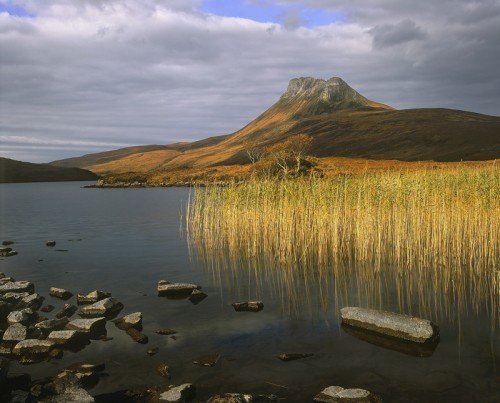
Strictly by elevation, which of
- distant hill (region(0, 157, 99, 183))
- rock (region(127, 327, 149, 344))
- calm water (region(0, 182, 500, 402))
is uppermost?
distant hill (region(0, 157, 99, 183))

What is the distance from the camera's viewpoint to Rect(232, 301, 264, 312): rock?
12.8m

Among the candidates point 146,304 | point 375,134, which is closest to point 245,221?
point 146,304

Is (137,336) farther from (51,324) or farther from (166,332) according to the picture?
(51,324)

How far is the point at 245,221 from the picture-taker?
21.1 metres

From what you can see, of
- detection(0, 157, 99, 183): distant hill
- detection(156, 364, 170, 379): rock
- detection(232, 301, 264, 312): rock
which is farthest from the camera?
detection(0, 157, 99, 183): distant hill

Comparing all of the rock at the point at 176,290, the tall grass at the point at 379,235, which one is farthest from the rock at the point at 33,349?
the tall grass at the point at 379,235

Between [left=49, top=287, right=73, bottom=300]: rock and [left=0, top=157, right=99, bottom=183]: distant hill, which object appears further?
[left=0, top=157, right=99, bottom=183]: distant hill

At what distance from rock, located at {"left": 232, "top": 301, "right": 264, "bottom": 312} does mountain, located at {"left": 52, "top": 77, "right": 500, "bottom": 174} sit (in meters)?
77.9

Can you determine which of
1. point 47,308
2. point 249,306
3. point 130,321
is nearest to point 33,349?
point 130,321

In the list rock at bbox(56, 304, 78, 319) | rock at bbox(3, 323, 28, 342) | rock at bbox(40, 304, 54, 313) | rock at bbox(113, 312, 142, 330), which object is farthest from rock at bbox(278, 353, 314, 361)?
rock at bbox(40, 304, 54, 313)

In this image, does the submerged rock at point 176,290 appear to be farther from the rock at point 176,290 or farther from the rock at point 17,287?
the rock at point 17,287

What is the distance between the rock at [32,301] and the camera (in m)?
13.0

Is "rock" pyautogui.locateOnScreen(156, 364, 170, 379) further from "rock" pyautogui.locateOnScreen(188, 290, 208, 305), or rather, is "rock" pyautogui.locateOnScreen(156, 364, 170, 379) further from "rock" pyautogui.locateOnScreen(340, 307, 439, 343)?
"rock" pyautogui.locateOnScreen(188, 290, 208, 305)

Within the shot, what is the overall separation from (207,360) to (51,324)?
173 inches
